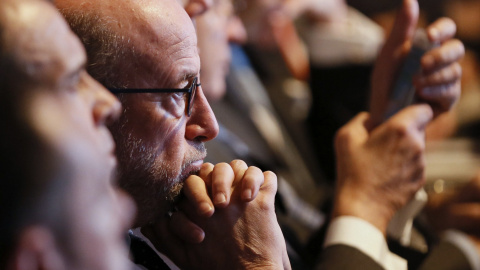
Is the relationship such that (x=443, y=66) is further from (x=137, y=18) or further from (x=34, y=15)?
(x=34, y=15)

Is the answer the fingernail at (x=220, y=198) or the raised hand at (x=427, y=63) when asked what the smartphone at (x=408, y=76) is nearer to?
the raised hand at (x=427, y=63)

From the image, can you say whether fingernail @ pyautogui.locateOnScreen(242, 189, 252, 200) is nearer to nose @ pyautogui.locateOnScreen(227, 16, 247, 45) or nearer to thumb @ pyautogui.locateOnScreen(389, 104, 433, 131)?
thumb @ pyautogui.locateOnScreen(389, 104, 433, 131)

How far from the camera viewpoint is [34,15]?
43 centimetres

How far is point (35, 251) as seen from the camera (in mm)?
381

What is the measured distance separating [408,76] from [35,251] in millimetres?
881

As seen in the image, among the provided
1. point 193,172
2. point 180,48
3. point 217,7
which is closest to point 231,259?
point 193,172

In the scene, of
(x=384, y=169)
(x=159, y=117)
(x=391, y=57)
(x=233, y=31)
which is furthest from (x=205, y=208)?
(x=233, y=31)

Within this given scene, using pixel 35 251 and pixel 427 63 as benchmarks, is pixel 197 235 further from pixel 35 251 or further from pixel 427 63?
pixel 427 63

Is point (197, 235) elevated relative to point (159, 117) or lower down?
lower down

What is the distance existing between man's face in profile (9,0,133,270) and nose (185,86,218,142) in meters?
0.33

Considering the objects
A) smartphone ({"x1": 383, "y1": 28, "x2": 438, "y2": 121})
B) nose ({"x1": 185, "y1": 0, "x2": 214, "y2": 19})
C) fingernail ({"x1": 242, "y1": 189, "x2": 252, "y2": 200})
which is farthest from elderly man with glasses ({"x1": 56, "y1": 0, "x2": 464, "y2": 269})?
smartphone ({"x1": 383, "y1": 28, "x2": 438, "y2": 121})

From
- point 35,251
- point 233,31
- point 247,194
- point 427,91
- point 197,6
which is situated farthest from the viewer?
point 233,31

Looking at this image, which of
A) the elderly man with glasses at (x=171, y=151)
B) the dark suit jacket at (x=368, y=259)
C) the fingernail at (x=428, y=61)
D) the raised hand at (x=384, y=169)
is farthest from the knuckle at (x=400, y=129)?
the elderly man with glasses at (x=171, y=151)

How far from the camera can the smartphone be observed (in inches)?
43.4
